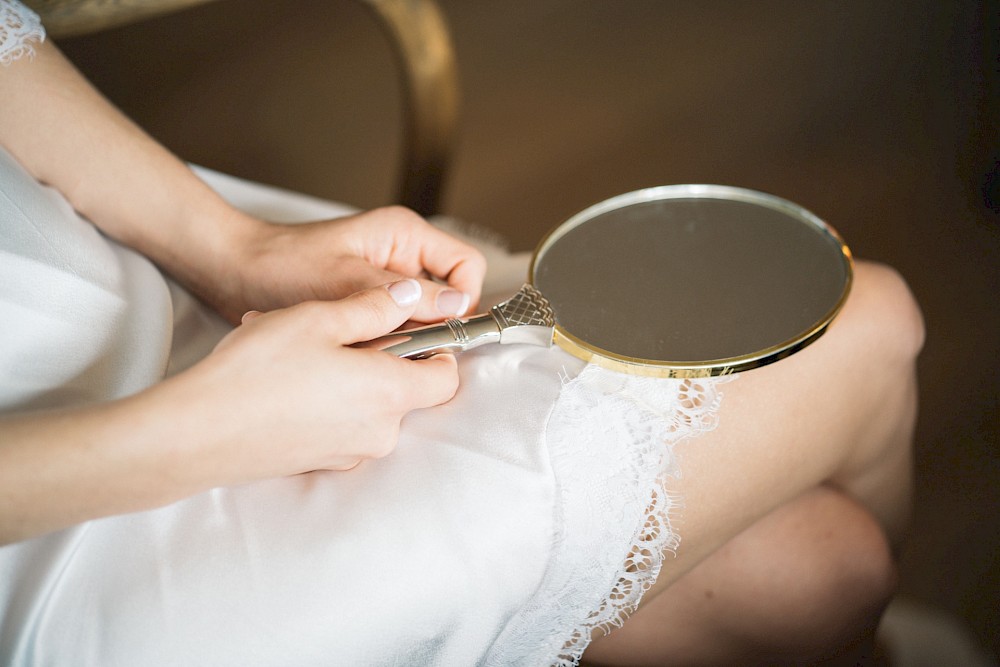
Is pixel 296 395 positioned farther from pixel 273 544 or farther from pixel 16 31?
pixel 16 31

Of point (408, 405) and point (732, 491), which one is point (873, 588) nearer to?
point (732, 491)

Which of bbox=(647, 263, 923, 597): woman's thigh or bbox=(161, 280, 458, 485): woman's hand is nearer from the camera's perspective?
bbox=(161, 280, 458, 485): woman's hand

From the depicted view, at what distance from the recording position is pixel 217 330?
0.73 m

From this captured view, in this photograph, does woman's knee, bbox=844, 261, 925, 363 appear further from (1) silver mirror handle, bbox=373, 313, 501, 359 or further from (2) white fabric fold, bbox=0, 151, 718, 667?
(1) silver mirror handle, bbox=373, 313, 501, 359

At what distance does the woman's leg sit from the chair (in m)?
0.57

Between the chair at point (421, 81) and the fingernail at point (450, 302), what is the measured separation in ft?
1.57

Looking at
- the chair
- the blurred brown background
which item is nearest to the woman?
the chair

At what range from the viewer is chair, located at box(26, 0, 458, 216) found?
3.25 feet

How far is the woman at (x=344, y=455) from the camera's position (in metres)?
0.51

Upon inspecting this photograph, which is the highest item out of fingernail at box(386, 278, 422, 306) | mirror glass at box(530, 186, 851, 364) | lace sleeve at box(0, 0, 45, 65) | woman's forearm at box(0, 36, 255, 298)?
lace sleeve at box(0, 0, 45, 65)

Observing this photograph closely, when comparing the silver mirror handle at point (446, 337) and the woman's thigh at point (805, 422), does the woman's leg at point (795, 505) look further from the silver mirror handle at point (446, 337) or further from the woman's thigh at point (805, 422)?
the silver mirror handle at point (446, 337)

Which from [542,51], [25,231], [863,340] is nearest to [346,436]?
[25,231]

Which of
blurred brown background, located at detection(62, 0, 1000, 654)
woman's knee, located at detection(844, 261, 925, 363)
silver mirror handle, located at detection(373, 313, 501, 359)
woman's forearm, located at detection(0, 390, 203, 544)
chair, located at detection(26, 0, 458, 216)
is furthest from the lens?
blurred brown background, located at detection(62, 0, 1000, 654)

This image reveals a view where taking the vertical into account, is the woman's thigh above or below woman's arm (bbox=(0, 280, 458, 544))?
below
